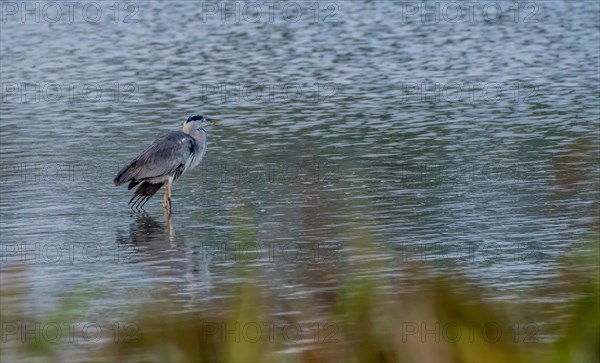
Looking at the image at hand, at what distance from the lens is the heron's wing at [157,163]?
16.6m

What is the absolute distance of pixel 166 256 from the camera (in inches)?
558

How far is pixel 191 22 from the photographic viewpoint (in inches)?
1526

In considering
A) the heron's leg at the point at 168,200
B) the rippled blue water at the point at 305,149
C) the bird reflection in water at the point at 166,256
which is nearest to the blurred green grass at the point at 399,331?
the rippled blue water at the point at 305,149

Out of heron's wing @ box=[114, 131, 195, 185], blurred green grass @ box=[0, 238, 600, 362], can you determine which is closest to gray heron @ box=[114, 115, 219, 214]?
heron's wing @ box=[114, 131, 195, 185]

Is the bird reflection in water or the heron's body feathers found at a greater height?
the heron's body feathers

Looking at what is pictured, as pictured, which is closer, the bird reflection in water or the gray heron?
the bird reflection in water

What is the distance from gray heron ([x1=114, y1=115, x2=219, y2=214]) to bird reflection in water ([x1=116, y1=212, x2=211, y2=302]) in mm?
410

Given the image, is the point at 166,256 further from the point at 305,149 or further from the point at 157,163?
the point at 305,149

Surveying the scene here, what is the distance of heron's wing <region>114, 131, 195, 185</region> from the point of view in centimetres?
1659

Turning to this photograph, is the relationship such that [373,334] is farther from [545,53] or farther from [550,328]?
[545,53]

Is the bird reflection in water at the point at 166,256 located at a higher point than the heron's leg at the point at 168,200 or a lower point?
lower

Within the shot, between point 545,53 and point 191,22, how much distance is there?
12.2 m

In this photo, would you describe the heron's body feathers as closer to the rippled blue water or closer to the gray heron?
the gray heron

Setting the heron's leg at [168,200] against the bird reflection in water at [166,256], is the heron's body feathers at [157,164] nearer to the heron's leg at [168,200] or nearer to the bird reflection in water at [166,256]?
the heron's leg at [168,200]
